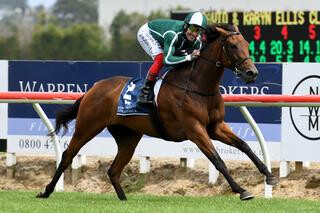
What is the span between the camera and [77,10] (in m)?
54.9

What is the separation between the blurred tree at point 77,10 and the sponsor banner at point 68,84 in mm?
39341

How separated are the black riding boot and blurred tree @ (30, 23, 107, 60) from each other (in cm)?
2483

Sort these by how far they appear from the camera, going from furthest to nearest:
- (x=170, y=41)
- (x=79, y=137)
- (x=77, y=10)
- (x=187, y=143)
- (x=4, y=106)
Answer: (x=77, y=10)
(x=4, y=106)
(x=187, y=143)
(x=79, y=137)
(x=170, y=41)

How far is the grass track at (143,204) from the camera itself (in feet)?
25.2

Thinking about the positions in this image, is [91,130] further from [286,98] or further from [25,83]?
[25,83]

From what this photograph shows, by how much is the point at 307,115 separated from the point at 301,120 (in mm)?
86

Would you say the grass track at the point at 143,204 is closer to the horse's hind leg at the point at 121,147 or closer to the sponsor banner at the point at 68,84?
the horse's hind leg at the point at 121,147

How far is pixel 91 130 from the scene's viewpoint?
895cm

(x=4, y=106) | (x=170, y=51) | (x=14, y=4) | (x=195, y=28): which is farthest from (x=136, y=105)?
(x=14, y=4)

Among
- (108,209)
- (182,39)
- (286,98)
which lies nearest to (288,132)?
(286,98)

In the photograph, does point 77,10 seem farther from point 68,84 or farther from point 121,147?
point 121,147

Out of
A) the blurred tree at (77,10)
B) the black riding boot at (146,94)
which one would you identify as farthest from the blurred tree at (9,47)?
the black riding boot at (146,94)

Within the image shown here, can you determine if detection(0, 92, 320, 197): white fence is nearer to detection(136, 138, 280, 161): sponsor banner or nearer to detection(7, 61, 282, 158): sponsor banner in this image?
detection(136, 138, 280, 161): sponsor banner

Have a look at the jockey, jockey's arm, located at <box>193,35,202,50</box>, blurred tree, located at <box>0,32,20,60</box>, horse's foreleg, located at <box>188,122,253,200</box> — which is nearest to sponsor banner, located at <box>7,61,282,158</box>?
the jockey
